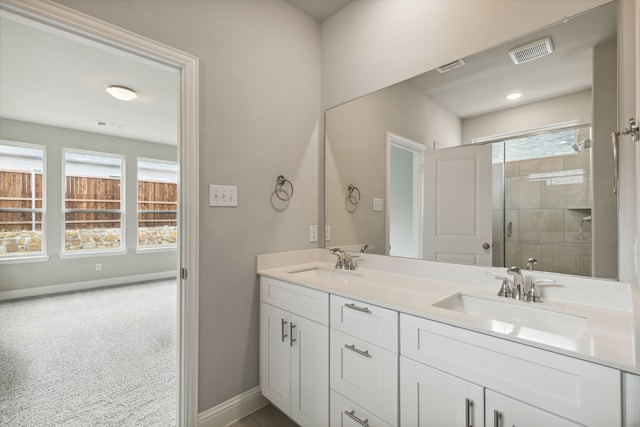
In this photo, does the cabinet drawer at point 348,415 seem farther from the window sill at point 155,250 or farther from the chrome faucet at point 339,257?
the window sill at point 155,250

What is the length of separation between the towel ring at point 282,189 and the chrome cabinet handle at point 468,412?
1470mm

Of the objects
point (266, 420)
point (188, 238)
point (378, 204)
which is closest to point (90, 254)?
point (188, 238)

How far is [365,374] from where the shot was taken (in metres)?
1.28

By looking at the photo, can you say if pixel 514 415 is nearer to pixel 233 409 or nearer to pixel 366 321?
pixel 366 321

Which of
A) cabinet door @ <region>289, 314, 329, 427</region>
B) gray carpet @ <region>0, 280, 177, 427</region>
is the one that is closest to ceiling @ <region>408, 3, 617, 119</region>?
cabinet door @ <region>289, 314, 329, 427</region>

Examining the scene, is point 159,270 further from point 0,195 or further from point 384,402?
point 384,402

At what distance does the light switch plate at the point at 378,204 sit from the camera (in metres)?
1.96

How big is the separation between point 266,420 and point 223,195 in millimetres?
1360

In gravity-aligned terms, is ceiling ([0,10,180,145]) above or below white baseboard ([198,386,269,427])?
above

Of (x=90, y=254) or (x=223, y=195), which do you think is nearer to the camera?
(x=223, y=195)

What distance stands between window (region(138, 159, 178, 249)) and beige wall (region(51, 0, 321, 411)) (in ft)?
Answer: 15.0

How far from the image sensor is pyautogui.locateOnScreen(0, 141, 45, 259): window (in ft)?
14.2

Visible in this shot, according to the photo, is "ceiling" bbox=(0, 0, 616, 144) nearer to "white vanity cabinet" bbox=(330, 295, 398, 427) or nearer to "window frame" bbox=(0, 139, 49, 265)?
"window frame" bbox=(0, 139, 49, 265)

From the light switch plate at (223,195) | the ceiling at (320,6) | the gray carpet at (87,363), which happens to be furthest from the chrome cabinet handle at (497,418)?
the ceiling at (320,6)
